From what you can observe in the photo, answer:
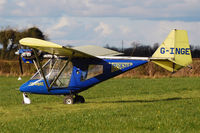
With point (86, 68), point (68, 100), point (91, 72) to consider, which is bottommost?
point (68, 100)

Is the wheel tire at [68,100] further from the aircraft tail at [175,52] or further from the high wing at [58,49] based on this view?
the aircraft tail at [175,52]

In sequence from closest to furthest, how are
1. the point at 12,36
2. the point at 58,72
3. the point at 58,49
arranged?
the point at 58,49 → the point at 58,72 → the point at 12,36

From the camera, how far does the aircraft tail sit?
17.5 meters

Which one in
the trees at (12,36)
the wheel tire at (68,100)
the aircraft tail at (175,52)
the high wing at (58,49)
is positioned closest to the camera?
the high wing at (58,49)

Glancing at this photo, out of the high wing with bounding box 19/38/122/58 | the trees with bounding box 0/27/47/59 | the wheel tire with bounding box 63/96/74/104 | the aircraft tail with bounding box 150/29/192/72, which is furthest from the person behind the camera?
the trees with bounding box 0/27/47/59

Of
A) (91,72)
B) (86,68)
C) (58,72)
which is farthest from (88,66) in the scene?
(58,72)

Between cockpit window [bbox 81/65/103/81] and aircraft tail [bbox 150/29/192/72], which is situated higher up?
aircraft tail [bbox 150/29/192/72]

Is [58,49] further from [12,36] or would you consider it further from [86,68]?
[12,36]

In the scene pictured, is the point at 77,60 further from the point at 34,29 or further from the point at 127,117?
the point at 34,29

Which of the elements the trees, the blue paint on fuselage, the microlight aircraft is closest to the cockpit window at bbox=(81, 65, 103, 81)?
the microlight aircraft

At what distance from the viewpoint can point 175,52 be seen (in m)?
17.6

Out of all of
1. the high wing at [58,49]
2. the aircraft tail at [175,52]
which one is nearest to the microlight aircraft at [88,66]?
the aircraft tail at [175,52]

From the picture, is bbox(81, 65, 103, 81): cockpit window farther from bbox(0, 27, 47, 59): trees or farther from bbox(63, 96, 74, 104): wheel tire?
bbox(0, 27, 47, 59): trees

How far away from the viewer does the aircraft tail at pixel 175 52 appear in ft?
57.3
